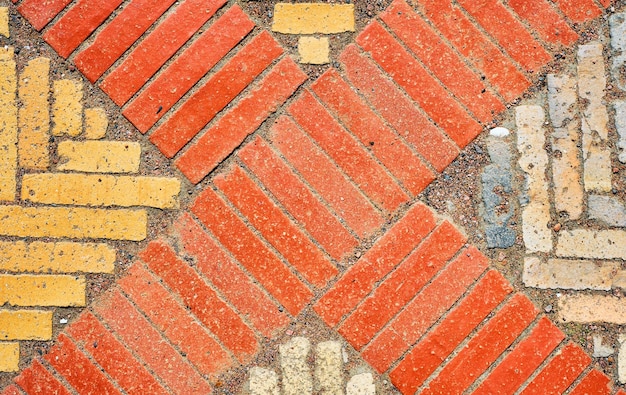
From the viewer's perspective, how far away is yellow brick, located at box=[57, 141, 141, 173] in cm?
242

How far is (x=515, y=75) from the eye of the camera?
2.47m

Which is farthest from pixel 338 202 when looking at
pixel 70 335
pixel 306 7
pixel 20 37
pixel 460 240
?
pixel 20 37

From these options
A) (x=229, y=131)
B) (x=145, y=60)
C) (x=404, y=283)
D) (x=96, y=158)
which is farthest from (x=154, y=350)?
(x=145, y=60)

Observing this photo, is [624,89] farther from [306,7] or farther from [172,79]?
[172,79]

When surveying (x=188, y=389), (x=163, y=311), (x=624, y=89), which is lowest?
(x=188, y=389)

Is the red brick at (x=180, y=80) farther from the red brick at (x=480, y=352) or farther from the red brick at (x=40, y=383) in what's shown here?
the red brick at (x=480, y=352)

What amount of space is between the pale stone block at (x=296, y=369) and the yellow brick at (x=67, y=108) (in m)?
1.20

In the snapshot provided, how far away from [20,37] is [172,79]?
2.11ft

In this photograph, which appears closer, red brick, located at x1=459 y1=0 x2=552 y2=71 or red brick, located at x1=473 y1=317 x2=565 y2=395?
red brick, located at x1=473 y1=317 x2=565 y2=395

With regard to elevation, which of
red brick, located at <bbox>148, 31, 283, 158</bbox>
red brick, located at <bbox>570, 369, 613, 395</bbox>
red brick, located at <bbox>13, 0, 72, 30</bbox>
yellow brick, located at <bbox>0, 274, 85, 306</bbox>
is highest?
red brick, located at <bbox>13, 0, 72, 30</bbox>

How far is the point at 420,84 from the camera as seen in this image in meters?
2.45

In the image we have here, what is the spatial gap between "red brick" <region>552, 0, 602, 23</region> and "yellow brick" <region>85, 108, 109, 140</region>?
188 centimetres

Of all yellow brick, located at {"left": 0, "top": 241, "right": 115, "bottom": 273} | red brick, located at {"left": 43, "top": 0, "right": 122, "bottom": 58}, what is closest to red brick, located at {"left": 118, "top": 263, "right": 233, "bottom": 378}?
yellow brick, located at {"left": 0, "top": 241, "right": 115, "bottom": 273}

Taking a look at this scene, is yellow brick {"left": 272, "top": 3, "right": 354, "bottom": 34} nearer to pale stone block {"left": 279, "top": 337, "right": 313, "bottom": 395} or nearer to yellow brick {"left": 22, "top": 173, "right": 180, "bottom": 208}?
yellow brick {"left": 22, "top": 173, "right": 180, "bottom": 208}
